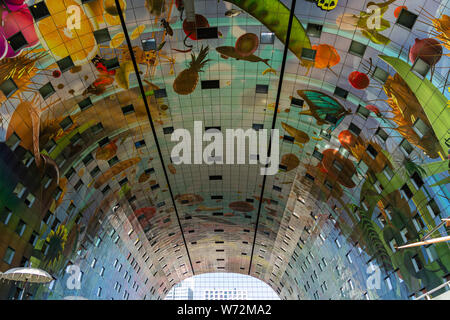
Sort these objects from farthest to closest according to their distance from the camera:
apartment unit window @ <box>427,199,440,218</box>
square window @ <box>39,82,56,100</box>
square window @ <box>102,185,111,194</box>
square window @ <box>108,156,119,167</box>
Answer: square window @ <box>102,185,111,194</box>
square window @ <box>108,156,119,167</box>
apartment unit window @ <box>427,199,440,218</box>
square window @ <box>39,82,56,100</box>

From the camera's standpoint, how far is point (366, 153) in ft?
69.2

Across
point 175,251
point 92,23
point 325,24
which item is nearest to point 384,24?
point 325,24

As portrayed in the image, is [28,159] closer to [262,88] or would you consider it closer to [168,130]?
[168,130]

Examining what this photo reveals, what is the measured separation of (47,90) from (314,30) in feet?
38.7

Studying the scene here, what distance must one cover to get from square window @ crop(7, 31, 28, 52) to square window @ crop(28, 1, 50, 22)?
83 centimetres

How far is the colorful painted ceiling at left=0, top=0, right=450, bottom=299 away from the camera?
15.6 meters

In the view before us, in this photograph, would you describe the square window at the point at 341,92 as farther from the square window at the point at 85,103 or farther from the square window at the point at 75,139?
the square window at the point at 75,139

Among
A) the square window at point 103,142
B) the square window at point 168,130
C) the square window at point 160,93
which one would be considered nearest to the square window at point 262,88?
the square window at point 160,93

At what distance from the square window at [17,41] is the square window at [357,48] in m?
13.0

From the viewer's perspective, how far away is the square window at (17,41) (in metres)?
14.8

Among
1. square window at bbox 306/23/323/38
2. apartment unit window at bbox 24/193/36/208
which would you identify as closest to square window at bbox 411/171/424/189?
square window at bbox 306/23/323/38

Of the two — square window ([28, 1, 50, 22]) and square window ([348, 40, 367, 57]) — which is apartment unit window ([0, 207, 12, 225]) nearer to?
square window ([28, 1, 50, 22])

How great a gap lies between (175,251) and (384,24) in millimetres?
36286

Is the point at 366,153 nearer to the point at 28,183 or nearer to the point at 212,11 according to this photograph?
the point at 212,11
